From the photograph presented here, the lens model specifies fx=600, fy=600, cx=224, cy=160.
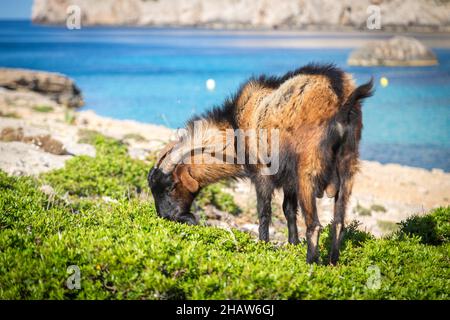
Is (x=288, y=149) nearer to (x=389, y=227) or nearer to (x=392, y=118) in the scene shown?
(x=389, y=227)

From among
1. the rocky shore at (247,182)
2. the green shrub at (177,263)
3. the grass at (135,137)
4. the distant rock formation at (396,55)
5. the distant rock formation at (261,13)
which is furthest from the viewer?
the distant rock formation at (261,13)

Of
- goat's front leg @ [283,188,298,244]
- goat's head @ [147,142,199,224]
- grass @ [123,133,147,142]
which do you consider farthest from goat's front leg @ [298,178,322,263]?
grass @ [123,133,147,142]

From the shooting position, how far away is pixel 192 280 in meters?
4.90

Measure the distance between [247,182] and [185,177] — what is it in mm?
4571

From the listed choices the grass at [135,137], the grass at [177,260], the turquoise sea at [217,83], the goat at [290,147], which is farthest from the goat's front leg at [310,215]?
the grass at [135,137]

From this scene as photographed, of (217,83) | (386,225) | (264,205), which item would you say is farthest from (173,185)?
(217,83)

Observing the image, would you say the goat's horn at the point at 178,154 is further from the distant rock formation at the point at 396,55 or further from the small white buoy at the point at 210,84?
the distant rock formation at the point at 396,55

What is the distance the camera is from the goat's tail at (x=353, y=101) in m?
5.47

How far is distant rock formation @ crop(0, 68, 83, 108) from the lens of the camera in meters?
23.3

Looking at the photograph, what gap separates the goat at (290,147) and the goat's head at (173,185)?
0.01m

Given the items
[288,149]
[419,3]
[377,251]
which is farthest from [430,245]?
[419,3]

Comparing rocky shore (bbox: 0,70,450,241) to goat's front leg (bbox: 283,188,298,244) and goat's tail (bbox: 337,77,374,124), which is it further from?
goat's tail (bbox: 337,77,374,124)

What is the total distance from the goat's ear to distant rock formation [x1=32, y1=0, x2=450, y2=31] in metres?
52.0

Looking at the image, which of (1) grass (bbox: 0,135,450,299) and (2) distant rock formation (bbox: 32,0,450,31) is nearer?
(1) grass (bbox: 0,135,450,299)
